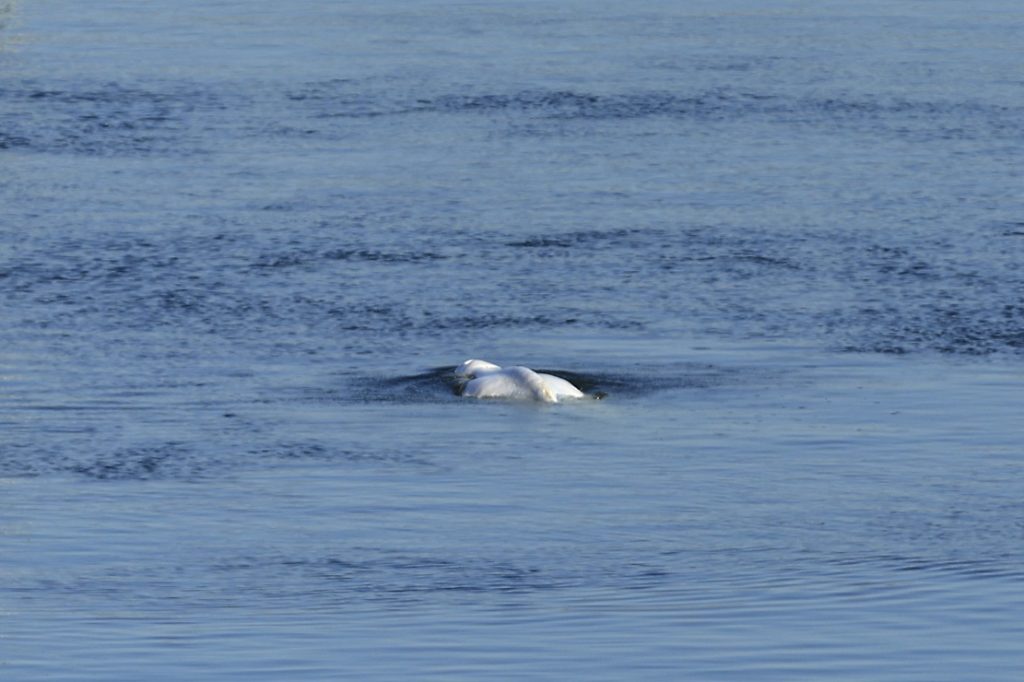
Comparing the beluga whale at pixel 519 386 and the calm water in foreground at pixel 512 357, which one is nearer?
the calm water in foreground at pixel 512 357

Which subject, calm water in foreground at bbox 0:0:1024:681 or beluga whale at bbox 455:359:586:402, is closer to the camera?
calm water in foreground at bbox 0:0:1024:681

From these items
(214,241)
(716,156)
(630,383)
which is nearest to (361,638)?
(630,383)

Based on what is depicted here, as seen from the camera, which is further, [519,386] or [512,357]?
[512,357]

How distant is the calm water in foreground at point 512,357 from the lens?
629 inches

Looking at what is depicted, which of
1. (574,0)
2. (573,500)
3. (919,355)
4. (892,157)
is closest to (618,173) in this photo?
(892,157)

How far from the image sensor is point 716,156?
3186 centimetres

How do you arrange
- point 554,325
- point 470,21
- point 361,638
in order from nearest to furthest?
point 361,638
point 554,325
point 470,21

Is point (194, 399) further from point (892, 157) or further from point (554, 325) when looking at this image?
point (892, 157)

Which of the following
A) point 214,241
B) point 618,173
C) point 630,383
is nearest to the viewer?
point 630,383

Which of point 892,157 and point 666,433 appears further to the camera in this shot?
point 892,157

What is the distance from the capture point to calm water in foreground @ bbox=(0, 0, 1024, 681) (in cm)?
1597

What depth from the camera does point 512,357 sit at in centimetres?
2291

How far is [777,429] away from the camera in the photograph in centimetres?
2058

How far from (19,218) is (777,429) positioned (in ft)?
37.0
